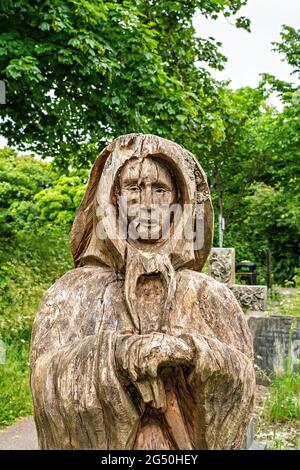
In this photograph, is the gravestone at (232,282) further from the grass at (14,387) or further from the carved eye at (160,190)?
the carved eye at (160,190)

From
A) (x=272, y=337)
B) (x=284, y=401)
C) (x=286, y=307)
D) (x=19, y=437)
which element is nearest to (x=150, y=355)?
(x=19, y=437)

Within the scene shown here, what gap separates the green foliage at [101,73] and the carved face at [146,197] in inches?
163

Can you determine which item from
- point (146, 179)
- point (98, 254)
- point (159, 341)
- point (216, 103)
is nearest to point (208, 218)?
point (146, 179)

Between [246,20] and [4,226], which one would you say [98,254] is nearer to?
[4,226]

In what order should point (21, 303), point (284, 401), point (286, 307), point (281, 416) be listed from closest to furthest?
point (281, 416), point (284, 401), point (21, 303), point (286, 307)

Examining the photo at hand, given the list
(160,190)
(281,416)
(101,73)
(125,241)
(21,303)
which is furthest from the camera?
(21,303)

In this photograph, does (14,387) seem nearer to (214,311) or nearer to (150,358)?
(214,311)

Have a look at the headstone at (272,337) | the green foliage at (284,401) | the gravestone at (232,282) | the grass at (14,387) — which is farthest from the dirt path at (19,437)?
the gravestone at (232,282)

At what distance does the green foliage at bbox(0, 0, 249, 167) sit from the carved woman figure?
417cm

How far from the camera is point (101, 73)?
6.88m

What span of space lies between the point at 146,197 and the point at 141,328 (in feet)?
1.84

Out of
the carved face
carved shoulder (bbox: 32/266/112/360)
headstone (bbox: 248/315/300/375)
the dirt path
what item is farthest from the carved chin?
headstone (bbox: 248/315/300/375)

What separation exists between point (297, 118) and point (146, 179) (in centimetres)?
1269

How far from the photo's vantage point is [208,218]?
2.22 metres
